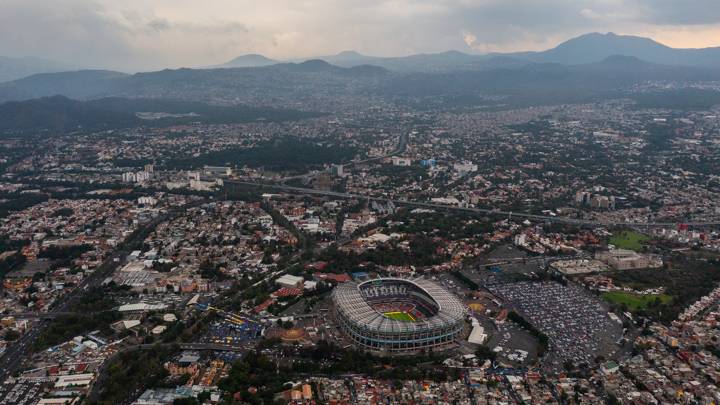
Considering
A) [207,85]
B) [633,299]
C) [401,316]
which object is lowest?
[633,299]

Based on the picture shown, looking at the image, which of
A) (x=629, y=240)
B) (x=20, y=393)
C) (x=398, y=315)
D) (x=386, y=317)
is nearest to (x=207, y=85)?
(x=629, y=240)

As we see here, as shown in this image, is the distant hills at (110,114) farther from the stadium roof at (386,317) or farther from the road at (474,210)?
the stadium roof at (386,317)

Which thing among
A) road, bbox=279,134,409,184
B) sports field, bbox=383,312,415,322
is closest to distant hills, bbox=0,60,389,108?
road, bbox=279,134,409,184

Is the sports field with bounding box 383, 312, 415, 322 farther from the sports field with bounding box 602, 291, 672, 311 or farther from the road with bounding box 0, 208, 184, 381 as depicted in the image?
the road with bounding box 0, 208, 184, 381

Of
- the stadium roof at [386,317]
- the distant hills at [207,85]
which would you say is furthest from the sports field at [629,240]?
the distant hills at [207,85]

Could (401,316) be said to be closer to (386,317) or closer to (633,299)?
(386,317)

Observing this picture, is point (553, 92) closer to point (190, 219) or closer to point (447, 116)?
point (447, 116)

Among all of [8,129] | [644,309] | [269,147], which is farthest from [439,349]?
[8,129]
